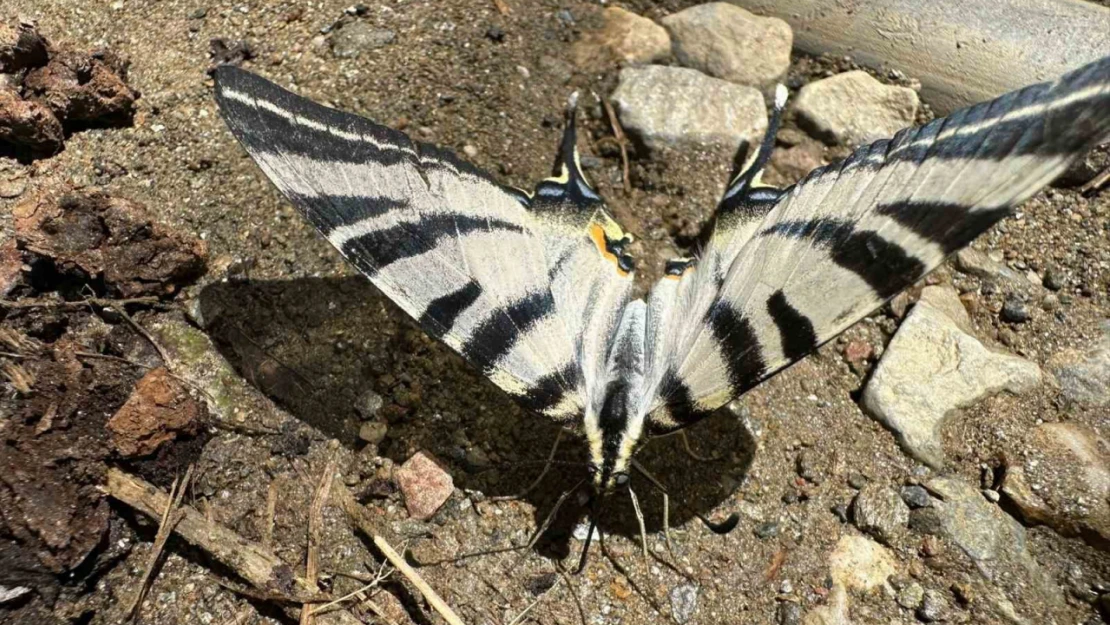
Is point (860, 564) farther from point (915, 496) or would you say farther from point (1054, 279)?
point (1054, 279)

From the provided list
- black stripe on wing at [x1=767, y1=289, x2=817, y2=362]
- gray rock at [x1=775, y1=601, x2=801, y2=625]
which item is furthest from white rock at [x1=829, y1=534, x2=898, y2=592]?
black stripe on wing at [x1=767, y1=289, x2=817, y2=362]

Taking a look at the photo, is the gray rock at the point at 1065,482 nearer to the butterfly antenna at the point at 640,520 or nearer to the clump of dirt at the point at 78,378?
the butterfly antenna at the point at 640,520

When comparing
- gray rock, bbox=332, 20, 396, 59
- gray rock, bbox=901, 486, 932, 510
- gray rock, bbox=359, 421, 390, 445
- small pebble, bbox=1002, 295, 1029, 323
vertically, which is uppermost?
Answer: gray rock, bbox=332, 20, 396, 59

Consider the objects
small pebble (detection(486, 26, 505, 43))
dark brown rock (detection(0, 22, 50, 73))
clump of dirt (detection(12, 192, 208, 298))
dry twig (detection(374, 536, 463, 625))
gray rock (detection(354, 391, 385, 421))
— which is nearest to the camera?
dry twig (detection(374, 536, 463, 625))

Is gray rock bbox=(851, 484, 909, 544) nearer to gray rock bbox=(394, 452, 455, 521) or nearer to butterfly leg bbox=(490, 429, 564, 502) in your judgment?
butterfly leg bbox=(490, 429, 564, 502)

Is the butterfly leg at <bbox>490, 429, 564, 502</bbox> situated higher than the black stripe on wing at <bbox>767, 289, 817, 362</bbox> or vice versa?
the black stripe on wing at <bbox>767, 289, 817, 362</bbox>

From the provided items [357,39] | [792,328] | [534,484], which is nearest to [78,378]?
[534,484]

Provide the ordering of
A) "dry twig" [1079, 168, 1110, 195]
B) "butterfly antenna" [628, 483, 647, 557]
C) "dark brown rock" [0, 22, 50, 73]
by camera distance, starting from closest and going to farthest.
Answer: "butterfly antenna" [628, 483, 647, 557]
"dark brown rock" [0, 22, 50, 73]
"dry twig" [1079, 168, 1110, 195]
